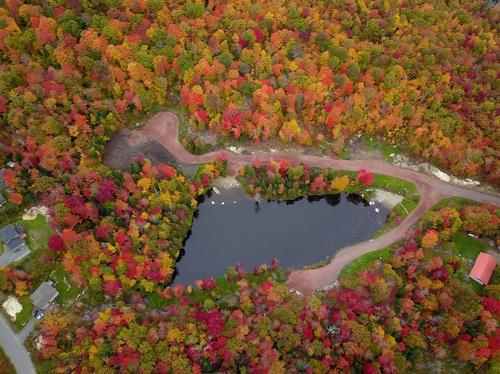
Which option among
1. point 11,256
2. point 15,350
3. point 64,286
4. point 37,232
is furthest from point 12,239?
point 15,350

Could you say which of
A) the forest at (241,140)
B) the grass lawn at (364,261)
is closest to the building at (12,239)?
the forest at (241,140)

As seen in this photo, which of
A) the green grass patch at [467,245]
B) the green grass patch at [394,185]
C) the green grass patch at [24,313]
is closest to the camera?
the green grass patch at [24,313]

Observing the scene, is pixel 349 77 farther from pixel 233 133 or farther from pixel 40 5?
pixel 40 5

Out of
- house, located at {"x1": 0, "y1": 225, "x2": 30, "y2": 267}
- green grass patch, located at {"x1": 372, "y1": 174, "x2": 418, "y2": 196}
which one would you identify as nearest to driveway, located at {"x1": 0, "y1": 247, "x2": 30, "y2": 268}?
house, located at {"x1": 0, "y1": 225, "x2": 30, "y2": 267}

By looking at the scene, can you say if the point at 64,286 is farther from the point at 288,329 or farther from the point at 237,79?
the point at 237,79

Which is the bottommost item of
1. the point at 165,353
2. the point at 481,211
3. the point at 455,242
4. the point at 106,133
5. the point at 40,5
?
the point at 165,353

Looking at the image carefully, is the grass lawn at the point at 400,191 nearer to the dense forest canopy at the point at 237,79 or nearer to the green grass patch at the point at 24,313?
the dense forest canopy at the point at 237,79

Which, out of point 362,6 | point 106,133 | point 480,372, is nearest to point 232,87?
point 106,133
